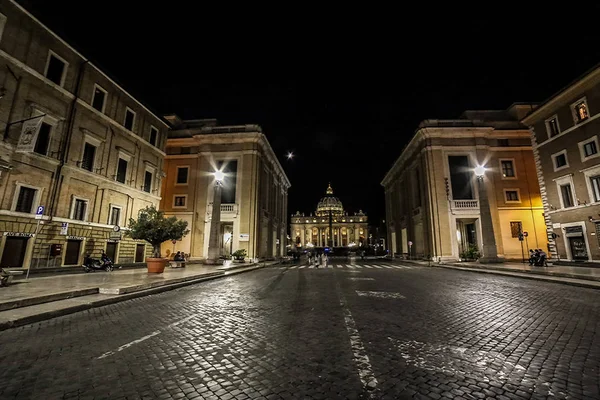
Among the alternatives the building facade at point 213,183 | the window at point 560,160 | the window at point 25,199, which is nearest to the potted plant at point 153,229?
the window at point 25,199

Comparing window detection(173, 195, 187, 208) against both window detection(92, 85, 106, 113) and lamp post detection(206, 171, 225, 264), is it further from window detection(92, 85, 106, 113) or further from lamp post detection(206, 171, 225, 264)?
window detection(92, 85, 106, 113)

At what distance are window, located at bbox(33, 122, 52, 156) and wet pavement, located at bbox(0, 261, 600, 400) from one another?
49.0 feet

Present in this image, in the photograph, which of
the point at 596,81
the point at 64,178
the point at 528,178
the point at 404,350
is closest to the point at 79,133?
the point at 64,178

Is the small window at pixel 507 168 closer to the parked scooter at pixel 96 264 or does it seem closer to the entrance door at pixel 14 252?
the parked scooter at pixel 96 264

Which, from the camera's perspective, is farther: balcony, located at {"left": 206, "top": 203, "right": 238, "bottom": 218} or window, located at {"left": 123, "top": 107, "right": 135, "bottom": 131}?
balcony, located at {"left": 206, "top": 203, "right": 238, "bottom": 218}

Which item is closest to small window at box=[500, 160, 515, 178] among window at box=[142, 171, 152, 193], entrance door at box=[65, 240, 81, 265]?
window at box=[142, 171, 152, 193]

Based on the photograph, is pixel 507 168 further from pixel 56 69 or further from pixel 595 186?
pixel 56 69

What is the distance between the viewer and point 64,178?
17.6 metres

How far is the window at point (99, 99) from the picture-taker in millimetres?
20500

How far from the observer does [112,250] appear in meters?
21.2

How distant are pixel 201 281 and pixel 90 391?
11526mm

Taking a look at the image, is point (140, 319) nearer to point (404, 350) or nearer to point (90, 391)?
point (90, 391)

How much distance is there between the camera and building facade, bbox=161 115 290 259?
31812 millimetres

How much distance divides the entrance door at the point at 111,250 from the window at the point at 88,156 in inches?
226
